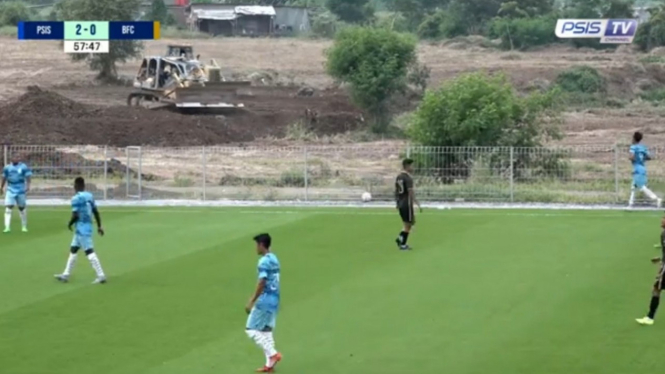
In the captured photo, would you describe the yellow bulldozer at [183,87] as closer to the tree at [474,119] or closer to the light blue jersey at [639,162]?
the tree at [474,119]

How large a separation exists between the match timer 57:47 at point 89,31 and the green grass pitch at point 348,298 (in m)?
14.0

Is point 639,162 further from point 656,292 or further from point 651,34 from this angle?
point 651,34

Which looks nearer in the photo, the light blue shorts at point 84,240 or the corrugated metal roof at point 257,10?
the light blue shorts at point 84,240

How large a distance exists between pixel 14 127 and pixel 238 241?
26.1m

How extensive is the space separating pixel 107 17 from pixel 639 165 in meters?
41.2

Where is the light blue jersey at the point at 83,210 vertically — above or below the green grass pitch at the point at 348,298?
above

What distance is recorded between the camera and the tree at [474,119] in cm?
3828

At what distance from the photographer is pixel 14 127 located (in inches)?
2067

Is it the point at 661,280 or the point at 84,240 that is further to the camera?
the point at 84,240

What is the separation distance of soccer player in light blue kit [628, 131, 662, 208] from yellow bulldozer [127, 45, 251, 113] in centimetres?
2985

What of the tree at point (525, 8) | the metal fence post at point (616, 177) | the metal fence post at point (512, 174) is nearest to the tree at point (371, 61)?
the metal fence post at point (512, 174)

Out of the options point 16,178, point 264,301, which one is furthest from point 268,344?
point 16,178

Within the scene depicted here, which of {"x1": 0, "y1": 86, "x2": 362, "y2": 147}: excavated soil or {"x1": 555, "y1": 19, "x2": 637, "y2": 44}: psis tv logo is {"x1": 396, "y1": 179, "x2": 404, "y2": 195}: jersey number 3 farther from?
{"x1": 555, "y1": 19, "x2": 637, "y2": 44}: psis tv logo

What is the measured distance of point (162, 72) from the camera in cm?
6303
